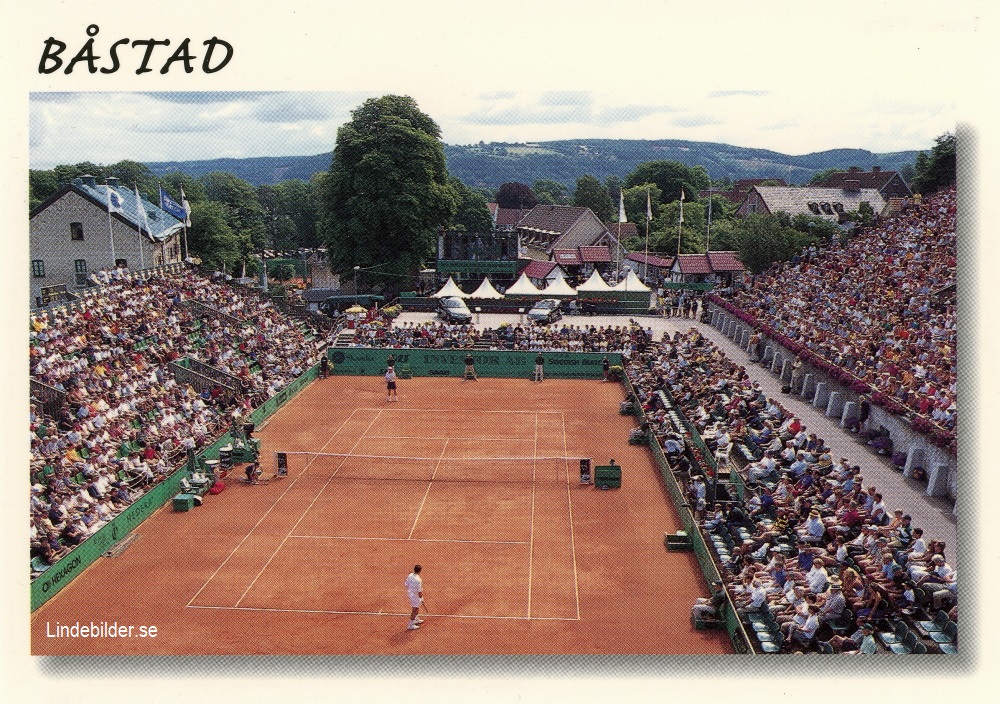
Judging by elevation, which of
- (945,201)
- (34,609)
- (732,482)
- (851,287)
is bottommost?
(34,609)

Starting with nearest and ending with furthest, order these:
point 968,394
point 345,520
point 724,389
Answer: point 968,394
point 345,520
point 724,389

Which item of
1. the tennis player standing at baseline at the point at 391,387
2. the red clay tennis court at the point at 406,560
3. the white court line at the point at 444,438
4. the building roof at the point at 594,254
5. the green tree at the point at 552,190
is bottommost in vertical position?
the red clay tennis court at the point at 406,560

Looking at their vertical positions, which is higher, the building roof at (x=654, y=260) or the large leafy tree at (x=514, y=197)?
the large leafy tree at (x=514, y=197)

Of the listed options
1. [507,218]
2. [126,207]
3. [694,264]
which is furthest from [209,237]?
[507,218]

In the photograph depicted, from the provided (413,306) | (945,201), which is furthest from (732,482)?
(413,306)

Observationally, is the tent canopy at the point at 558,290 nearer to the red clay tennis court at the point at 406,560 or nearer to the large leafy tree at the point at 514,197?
the red clay tennis court at the point at 406,560

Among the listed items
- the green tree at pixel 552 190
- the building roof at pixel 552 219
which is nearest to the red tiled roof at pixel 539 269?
the building roof at pixel 552 219

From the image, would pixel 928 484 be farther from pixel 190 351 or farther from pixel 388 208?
pixel 388 208

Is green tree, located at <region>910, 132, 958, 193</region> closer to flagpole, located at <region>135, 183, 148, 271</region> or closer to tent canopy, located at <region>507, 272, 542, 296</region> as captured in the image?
tent canopy, located at <region>507, 272, 542, 296</region>
